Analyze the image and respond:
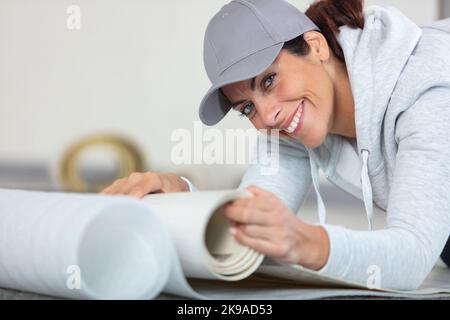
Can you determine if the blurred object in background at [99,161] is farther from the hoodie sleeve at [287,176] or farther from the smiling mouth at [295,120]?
the smiling mouth at [295,120]

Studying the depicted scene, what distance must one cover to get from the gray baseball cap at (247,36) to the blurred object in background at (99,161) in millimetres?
2095

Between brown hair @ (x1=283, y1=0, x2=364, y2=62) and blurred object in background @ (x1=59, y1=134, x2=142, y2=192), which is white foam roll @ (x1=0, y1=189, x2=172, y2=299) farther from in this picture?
blurred object in background @ (x1=59, y1=134, x2=142, y2=192)

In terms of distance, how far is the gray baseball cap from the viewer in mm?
1343

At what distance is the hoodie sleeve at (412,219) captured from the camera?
3.44ft

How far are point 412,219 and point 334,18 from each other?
58 cm

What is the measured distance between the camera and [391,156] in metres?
1.40

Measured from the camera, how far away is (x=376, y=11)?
1478 millimetres

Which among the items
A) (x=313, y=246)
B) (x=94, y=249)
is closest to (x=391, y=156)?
(x=313, y=246)

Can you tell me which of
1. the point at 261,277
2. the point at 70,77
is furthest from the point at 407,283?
the point at 70,77

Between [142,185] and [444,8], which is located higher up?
[444,8]

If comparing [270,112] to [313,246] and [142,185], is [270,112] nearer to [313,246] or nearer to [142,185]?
[142,185]

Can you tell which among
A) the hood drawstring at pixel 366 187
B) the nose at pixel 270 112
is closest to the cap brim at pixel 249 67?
the nose at pixel 270 112
